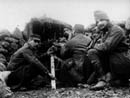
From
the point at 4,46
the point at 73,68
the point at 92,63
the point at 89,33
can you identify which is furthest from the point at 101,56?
the point at 4,46

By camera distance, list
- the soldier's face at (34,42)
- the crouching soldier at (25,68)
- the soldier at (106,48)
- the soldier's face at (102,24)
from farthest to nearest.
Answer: the soldier's face at (34,42), the crouching soldier at (25,68), the soldier's face at (102,24), the soldier at (106,48)

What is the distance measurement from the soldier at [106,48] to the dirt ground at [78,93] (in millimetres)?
409

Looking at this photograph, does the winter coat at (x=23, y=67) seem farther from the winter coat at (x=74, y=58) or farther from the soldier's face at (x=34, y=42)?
the winter coat at (x=74, y=58)

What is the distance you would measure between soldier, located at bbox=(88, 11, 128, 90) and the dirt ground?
0.41 metres

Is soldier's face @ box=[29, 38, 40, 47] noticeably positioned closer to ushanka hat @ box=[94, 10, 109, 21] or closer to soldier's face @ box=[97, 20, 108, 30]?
ushanka hat @ box=[94, 10, 109, 21]

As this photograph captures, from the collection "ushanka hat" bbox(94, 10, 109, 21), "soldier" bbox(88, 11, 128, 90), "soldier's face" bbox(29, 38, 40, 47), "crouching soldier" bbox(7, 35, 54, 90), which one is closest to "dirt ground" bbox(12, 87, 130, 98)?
"soldier" bbox(88, 11, 128, 90)

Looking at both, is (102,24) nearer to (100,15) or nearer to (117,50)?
(100,15)

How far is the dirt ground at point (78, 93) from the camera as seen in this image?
6621 mm

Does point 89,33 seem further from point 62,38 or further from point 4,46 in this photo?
point 4,46

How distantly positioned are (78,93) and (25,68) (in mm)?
2071

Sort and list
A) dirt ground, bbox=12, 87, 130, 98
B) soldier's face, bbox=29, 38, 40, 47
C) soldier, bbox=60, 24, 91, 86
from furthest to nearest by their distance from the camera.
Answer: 1. soldier's face, bbox=29, 38, 40, 47
2. soldier, bbox=60, 24, 91, 86
3. dirt ground, bbox=12, 87, 130, 98

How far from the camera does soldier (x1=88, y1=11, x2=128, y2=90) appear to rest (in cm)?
751

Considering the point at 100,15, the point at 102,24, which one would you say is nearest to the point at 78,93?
the point at 102,24

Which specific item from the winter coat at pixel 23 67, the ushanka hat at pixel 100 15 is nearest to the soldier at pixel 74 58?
the winter coat at pixel 23 67
